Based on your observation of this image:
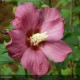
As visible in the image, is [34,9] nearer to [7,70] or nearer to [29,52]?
[29,52]

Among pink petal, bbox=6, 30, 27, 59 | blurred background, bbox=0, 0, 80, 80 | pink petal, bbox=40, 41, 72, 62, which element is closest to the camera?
pink petal, bbox=6, 30, 27, 59

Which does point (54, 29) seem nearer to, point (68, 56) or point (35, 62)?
point (35, 62)

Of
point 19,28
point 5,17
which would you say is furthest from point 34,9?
point 5,17

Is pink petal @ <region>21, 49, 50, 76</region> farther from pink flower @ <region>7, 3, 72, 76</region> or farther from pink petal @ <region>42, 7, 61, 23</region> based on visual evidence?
pink petal @ <region>42, 7, 61, 23</region>

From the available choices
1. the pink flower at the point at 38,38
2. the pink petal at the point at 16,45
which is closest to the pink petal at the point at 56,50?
the pink flower at the point at 38,38

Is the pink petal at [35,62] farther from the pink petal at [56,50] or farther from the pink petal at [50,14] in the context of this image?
the pink petal at [50,14]

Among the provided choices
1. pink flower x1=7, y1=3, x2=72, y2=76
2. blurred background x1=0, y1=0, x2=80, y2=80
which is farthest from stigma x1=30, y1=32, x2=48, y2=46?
blurred background x1=0, y1=0, x2=80, y2=80
